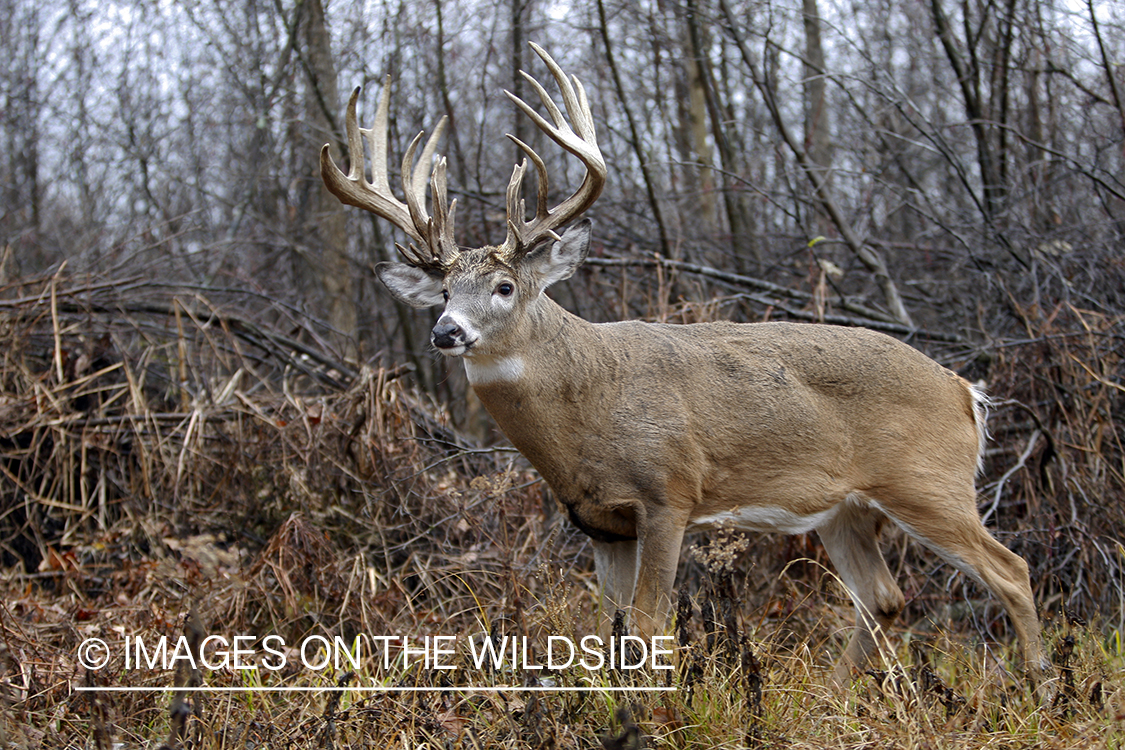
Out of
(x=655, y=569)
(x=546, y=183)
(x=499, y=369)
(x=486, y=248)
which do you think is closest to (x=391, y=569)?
(x=499, y=369)

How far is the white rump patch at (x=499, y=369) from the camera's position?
4.04 m

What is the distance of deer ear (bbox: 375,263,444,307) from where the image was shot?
14.6 feet

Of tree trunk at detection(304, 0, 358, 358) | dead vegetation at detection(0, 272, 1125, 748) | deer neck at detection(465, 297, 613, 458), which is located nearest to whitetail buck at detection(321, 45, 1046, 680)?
deer neck at detection(465, 297, 613, 458)

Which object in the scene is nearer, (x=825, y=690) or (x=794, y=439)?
(x=825, y=690)

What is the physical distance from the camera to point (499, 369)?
13.3 feet

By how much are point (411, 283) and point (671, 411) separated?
1322 millimetres

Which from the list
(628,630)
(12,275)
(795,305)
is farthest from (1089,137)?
(12,275)

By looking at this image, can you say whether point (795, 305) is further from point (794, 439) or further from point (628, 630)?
point (628, 630)

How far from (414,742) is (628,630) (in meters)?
0.92

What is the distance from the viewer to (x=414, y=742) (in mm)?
3395

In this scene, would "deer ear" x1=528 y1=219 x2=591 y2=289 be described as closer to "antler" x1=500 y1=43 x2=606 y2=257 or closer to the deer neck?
"antler" x1=500 y1=43 x2=606 y2=257

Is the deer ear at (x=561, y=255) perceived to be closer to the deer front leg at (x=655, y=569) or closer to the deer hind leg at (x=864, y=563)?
the deer front leg at (x=655, y=569)

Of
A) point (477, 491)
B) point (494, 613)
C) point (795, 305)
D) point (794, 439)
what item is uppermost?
point (795, 305)
